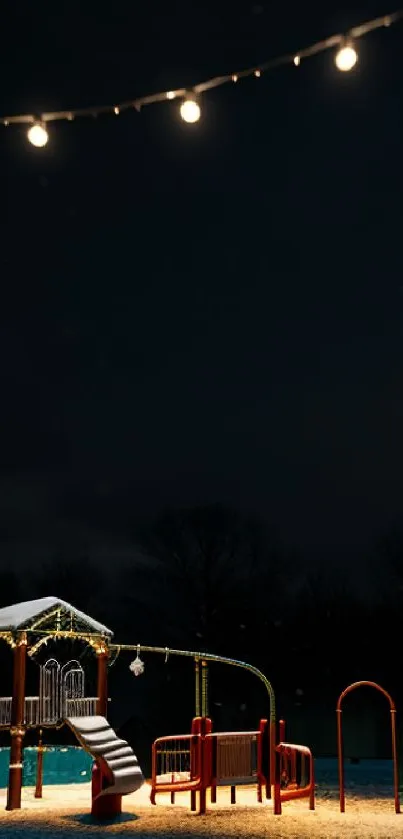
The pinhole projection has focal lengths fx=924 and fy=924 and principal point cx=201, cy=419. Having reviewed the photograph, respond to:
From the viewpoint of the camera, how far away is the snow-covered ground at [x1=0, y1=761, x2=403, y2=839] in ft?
41.9

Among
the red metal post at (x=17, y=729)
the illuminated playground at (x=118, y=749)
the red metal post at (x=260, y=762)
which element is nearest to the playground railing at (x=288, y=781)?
the illuminated playground at (x=118, y=749)

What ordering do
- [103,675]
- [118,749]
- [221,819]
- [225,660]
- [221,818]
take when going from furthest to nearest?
[103,675]
[225,660]
[118,749]
[221,818]
[221,819]

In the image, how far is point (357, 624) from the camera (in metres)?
37.2

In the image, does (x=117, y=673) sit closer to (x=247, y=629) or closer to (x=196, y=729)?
(x=247, y=629)

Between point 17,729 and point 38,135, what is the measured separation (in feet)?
36.7

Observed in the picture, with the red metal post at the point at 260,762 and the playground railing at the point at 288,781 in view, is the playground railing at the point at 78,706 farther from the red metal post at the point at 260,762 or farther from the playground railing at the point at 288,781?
the playground railing at the point at 288,781

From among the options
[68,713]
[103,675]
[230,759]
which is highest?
[103,675]

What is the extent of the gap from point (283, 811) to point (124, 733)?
44.1 feet

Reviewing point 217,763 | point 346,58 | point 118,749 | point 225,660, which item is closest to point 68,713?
point 118,749

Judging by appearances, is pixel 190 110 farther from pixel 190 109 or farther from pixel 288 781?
pixel 288 781

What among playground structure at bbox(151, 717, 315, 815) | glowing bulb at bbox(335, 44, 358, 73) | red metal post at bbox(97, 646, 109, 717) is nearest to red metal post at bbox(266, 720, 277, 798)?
playground structure at bbox(151, 717, 315, 815)

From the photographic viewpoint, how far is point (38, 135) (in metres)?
8.19

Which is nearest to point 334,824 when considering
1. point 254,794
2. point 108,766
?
point 108,766

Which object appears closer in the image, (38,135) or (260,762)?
(38,135)
